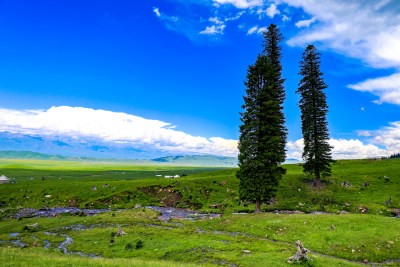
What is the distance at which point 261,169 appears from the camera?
125 ft

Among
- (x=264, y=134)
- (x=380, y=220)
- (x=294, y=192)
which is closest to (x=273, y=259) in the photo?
(x=380, y=220)

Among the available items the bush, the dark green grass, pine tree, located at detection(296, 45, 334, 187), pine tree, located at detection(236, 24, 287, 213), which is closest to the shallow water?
the dark green grass

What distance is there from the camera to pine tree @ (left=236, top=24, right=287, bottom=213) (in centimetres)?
3766

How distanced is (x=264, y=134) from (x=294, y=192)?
2097cm

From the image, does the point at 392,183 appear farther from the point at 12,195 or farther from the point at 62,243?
the point at 12,195

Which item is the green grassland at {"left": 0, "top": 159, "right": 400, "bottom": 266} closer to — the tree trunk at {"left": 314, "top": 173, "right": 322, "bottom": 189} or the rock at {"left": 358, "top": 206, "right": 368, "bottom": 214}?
the rock at {"left": 358, "top": 206, "right": 368, "bottom": 214}

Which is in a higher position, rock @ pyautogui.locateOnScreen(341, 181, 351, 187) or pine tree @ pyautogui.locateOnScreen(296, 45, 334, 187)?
pine tree @ pyautogui.locateOnScreen(296, 45, 334, 187)

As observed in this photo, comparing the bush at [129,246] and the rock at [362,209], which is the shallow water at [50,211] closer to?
the bush at [129,246]

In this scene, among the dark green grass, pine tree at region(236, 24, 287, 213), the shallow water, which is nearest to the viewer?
pine tree at region(236, 24, 287, 213)

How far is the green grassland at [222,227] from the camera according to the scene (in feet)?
65.3

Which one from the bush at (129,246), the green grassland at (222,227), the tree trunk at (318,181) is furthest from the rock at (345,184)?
the bush at (129,246)

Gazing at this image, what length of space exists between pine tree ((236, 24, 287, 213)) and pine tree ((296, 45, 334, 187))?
15857 mm

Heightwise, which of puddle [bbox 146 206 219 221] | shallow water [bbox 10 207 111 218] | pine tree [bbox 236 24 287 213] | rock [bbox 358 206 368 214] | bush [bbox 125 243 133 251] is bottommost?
shallow water [bbox 10 207 111 218]

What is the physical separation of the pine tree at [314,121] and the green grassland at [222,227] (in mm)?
6333
